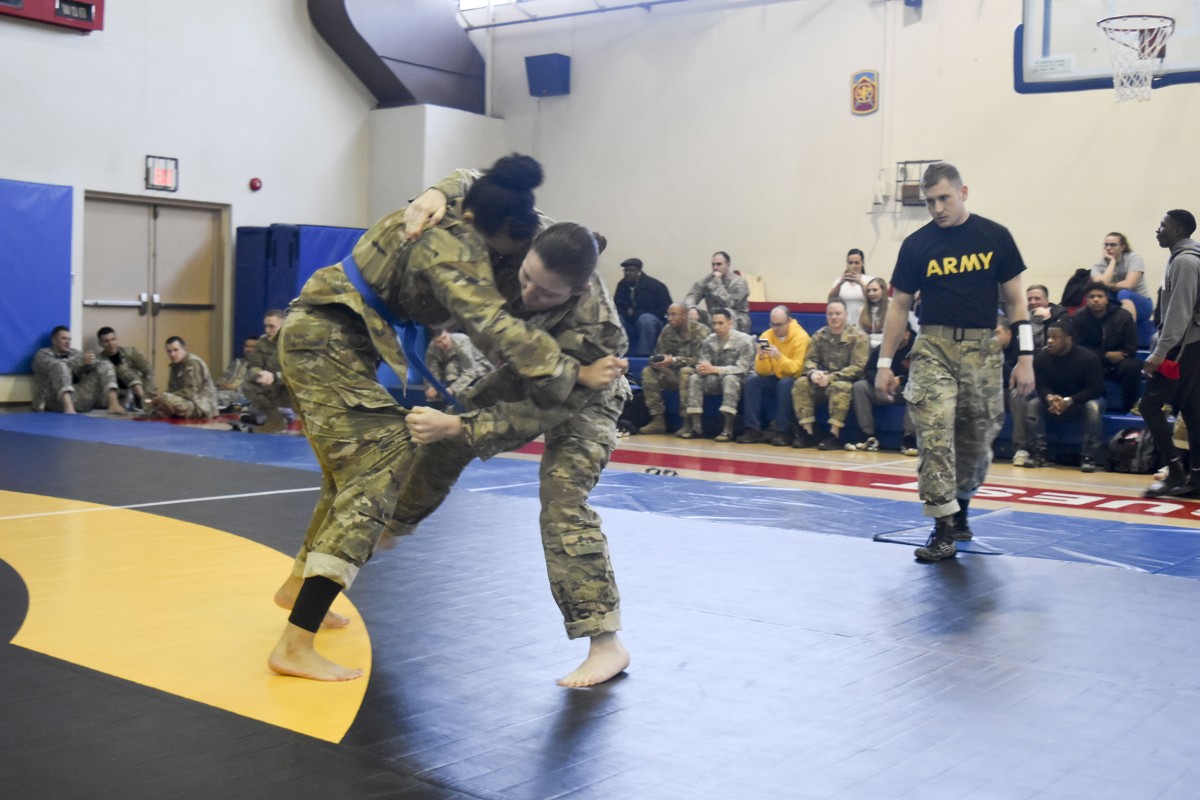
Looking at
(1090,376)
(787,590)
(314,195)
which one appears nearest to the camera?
(787,590)

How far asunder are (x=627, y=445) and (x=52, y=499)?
5234mm

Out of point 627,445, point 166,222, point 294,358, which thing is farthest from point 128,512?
point 166,222

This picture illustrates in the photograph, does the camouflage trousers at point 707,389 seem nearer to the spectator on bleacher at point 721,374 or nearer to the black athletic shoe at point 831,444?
the spectator on bleacher at point 721,374

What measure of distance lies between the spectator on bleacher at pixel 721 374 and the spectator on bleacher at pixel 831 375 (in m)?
0.64

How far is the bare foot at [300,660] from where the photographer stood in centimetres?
306

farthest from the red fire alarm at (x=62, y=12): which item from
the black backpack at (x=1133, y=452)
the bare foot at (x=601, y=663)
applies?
the bare foot at (x=601, y=663)

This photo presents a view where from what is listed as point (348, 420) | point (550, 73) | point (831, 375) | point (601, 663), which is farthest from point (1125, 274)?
point (348, 420)

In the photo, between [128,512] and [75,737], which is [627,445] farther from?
[75,737]

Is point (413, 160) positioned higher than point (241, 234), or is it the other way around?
point (413, 160)

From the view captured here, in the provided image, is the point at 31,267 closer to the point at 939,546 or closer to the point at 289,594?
the point at 289,594

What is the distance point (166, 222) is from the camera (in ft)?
45.2

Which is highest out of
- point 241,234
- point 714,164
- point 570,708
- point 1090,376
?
point 714,164

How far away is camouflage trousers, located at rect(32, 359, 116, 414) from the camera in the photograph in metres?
11.8

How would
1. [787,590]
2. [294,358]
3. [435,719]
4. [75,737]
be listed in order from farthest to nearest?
[787,590] → [294,358] → [435,719] → [75,737]
